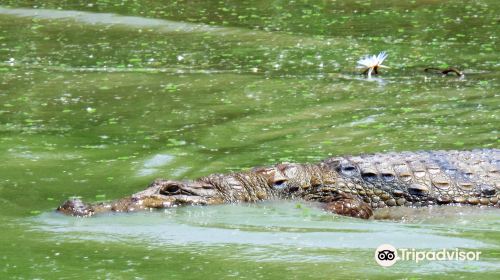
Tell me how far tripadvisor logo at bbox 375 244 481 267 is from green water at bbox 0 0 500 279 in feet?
0.25

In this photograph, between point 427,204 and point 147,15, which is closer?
point 427,204

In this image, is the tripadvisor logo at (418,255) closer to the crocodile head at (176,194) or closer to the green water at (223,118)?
the green water at (223,118)

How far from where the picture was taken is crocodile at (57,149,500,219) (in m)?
8.10

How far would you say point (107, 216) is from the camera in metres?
7.44

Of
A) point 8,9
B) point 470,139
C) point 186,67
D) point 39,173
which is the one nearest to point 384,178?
point 470,139

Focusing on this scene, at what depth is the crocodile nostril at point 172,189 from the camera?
7.95 m

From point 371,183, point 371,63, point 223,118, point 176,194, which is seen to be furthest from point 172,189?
point 371,63

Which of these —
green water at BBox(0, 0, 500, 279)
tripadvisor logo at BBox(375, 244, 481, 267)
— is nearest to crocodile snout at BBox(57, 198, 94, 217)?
green water at BBox(0, 0, 500, 279)

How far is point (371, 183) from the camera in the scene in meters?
8.27

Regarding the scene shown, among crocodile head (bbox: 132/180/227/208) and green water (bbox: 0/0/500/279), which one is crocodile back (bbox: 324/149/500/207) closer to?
green water (bbox: 0/0/500/279)

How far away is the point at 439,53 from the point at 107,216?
7586 mm

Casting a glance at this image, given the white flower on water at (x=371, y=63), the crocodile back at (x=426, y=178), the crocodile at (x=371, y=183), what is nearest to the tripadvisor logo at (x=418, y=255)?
the crocodile at (x=371, y=183)

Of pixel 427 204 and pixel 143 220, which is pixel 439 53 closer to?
pixel 427 204

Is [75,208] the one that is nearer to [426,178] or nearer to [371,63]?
[426,178]
